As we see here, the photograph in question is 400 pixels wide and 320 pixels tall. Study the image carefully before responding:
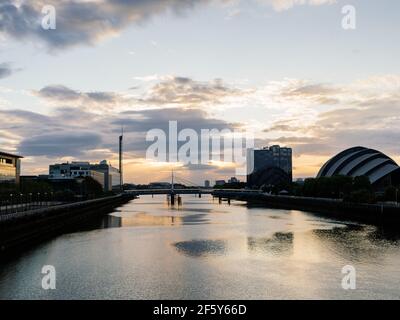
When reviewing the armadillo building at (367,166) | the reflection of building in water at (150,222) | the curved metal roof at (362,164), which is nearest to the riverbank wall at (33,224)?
the reflection of building in water at (150,222)

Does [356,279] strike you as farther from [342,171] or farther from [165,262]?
[342,171]

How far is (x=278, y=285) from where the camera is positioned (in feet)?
85.9

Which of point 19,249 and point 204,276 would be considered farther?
point 19,249

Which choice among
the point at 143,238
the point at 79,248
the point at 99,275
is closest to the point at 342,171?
the point at 143,238

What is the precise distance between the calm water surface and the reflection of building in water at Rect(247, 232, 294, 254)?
0.28 feet

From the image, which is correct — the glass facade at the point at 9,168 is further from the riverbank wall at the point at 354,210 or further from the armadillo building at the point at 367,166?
the armadillo building at the point at 367,166

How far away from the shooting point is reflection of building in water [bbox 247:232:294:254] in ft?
129

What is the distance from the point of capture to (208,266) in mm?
31562

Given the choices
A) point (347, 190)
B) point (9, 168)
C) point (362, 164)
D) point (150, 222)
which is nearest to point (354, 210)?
point (347, 190)

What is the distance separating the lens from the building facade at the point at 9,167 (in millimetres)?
96456

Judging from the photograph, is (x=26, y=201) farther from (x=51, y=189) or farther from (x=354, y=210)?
(x=354, y=210)

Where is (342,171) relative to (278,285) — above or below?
above
